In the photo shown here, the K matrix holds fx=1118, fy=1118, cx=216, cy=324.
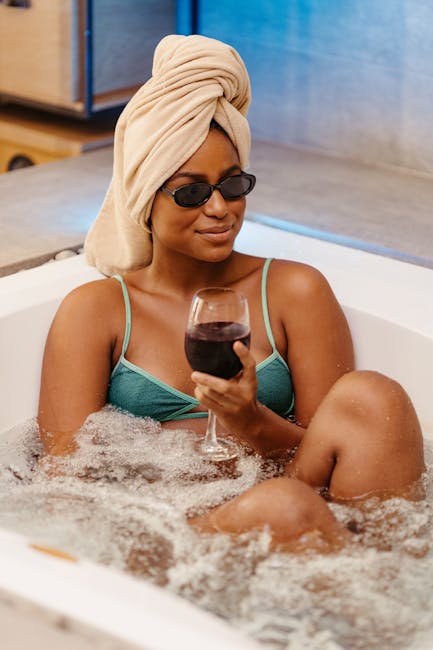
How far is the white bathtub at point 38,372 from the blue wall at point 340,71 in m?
0.96

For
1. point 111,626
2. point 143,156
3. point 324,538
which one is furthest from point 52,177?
point 111,626

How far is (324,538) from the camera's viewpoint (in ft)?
5.55

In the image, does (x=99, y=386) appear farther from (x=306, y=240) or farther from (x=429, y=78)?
(x=429, y=78)

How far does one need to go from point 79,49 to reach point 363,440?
7.71ft

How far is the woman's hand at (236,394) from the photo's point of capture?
174 cm

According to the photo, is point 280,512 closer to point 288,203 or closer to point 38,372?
point 38,372

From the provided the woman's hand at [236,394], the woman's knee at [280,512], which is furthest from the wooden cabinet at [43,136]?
the woman's knee at [280,512]

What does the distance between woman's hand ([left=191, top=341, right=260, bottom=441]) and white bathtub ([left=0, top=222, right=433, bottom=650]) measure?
418 mm

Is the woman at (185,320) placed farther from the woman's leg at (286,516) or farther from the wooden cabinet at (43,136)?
the wooden cabinet at (43,136)

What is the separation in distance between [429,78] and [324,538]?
2.05 m

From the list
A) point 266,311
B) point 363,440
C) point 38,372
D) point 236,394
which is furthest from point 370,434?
point 38,372

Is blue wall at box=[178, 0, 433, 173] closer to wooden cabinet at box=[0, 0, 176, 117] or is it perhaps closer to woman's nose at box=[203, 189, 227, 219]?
wooden cabinet at box=[0, 0, 176, 117]

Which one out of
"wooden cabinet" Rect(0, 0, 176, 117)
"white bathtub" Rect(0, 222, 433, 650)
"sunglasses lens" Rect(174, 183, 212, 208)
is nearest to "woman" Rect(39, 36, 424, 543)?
"sunglasses lens" Rect(174, 183, 212, 208)

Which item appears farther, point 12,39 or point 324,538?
point 12,39
